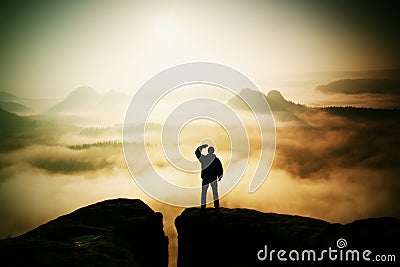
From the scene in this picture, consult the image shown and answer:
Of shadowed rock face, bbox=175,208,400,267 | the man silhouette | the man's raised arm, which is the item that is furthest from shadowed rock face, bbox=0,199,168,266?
the man's raised arm

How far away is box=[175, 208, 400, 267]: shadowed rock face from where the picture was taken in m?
12.5

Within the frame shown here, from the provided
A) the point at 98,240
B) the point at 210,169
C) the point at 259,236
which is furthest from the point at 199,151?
the point at 98,240

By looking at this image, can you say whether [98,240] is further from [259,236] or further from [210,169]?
[259,236]

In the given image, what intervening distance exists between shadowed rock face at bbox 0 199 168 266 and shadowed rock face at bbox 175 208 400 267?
2148 mm

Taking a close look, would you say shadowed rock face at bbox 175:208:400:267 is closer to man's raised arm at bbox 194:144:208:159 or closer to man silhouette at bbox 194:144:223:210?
man silhouette at bbox 194:144:223:210

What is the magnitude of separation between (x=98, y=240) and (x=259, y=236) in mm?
8132

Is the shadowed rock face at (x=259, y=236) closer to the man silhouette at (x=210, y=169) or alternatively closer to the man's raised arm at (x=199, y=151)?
the man silhouette at (x=210, y=169)

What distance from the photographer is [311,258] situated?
1320cm

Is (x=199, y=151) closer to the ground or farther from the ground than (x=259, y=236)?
farther from the ground

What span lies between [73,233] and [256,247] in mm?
9751

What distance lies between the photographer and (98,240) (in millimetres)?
14047

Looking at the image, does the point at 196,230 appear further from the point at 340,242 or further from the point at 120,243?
the point at 340,242

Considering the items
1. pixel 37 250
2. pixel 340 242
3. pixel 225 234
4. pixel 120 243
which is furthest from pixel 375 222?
pixel 37 250

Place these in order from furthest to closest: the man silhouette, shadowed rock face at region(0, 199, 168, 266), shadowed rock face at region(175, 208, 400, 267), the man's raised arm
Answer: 1. the man silhouette
2. the man's raised arm
3. shadowed rock face at region(175, 208, 400, 267)
4. shadowed rock face at region(0, 199, 168, 266)
